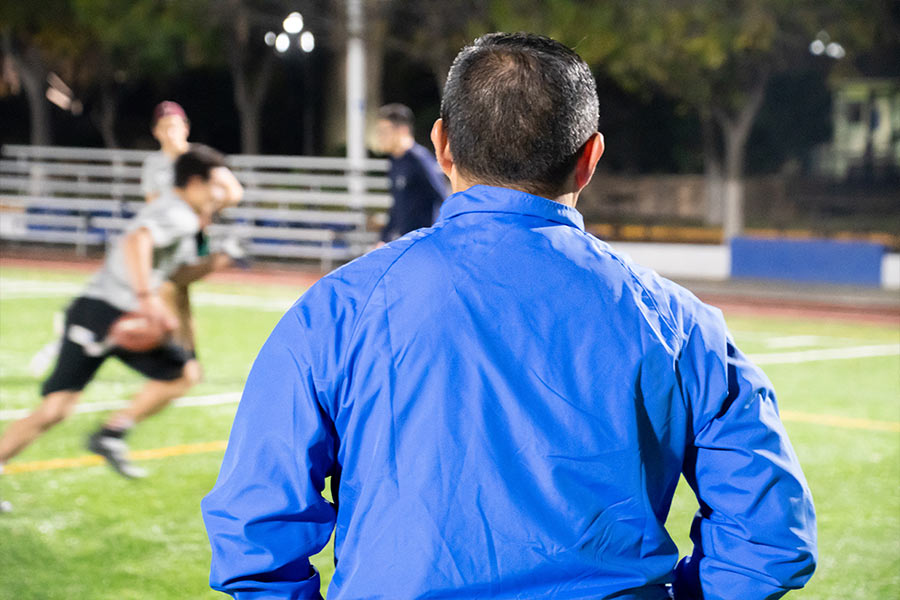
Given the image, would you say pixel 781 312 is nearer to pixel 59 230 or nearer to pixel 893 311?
pixel 893 311

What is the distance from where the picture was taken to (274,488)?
1.92m

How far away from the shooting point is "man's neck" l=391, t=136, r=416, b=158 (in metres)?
10.7

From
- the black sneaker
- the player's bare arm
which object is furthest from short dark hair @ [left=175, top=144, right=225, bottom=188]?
the black sneaker

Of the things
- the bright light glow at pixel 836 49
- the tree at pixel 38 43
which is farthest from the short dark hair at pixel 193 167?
the tree at pixel 38 43

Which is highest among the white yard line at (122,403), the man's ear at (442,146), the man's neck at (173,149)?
the man's ear at (442,146)

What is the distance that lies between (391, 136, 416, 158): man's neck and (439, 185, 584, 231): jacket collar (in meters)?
8.73

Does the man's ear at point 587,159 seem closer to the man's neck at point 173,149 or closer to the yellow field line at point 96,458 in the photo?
the yellow field line at point 96,458

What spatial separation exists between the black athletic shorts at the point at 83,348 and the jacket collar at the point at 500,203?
193 inches

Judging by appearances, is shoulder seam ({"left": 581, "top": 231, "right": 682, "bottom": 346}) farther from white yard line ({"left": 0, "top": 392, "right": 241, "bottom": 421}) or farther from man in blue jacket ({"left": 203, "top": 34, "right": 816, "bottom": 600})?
white yard line ({"left": 0, "top": 392, "right": 241, "bottom": 421})

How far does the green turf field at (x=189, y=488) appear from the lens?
5.40 meters

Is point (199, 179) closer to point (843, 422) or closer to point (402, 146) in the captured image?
point (402, 146)

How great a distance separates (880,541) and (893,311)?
38.8ft

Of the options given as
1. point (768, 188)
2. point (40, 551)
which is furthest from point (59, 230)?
point (768, 188)

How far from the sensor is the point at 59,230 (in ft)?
83.4
